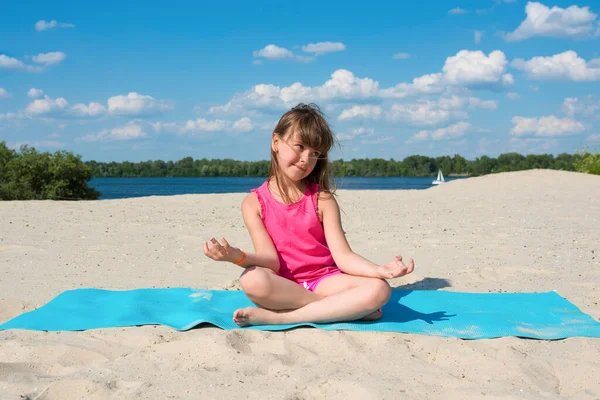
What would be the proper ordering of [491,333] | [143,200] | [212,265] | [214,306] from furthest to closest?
[143,200]
[212,265]
[214,306]
[491,333]

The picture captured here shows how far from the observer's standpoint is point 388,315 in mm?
3578

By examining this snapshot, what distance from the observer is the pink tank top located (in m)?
3.66

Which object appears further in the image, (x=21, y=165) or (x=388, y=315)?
(x=21, y=165)

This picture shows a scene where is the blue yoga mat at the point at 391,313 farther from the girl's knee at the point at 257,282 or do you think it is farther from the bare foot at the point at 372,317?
the girl's knee at the point at 257,282

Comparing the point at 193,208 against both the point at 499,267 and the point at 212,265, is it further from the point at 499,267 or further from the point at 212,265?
the point at 499,267

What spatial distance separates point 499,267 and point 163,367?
3.70m

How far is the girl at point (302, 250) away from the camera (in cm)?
327

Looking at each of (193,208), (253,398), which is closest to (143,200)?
(193,208)

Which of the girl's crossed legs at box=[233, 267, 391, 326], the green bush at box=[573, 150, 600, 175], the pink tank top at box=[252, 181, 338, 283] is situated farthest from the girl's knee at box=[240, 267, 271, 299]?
the green bush at box=[573, 150, 600, 175]

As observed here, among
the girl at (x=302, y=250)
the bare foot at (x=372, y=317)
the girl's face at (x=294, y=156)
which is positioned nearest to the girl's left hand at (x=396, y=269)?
the girl at (x=302, y=250)

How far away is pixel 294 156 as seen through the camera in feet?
11.6

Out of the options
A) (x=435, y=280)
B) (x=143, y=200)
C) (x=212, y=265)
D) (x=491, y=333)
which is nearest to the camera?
(x=491, y=333)

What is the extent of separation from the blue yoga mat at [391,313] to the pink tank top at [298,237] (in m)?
0.48

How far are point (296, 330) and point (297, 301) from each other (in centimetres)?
21
